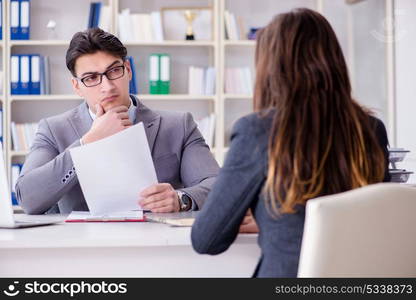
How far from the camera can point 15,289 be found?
1684mm

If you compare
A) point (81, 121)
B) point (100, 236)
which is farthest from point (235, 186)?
point (81, 121)

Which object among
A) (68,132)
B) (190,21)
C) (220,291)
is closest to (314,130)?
(220,291)

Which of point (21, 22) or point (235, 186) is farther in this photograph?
point (21, 22)

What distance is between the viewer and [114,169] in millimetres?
2111

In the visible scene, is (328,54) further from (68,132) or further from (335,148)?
(68,132)

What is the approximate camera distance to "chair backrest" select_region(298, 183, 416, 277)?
1.31m

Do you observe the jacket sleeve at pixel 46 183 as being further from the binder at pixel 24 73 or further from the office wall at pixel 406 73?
the office wall at pixel 406 73

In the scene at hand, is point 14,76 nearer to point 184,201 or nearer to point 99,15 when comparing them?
point 99,15

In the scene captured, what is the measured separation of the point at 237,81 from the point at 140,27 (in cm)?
81

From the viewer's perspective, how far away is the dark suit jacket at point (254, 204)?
4.80 feet

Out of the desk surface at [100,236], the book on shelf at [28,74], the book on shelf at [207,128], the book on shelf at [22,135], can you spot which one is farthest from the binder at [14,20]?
the desk surface at [100,236]

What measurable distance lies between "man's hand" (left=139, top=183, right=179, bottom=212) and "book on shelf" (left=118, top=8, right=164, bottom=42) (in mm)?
2826

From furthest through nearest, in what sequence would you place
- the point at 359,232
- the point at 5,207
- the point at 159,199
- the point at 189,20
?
the point at 189,20 → the point at 159,199 → the point at 5,207 → the point at 359,232

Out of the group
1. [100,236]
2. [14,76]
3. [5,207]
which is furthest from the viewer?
[14,76]
